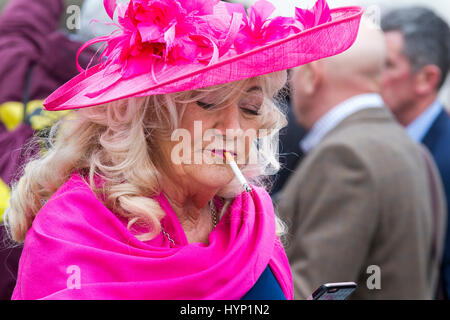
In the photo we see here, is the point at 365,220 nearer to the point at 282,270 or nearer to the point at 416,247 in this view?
the point at 416,247

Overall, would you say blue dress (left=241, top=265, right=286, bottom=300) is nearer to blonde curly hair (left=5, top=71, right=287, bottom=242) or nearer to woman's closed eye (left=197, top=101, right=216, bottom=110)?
blonde curly hair (left=5, top=71, right=287, bottom=242)

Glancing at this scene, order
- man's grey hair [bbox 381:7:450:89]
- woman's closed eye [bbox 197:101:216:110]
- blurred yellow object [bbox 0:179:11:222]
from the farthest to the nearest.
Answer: man's grey hair [bbox 381:7:450:89] < blurred yellow object [bbox 0:179:11:222] < woman's closed eye [bbox 197:101:216:110]

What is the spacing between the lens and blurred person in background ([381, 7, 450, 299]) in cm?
443

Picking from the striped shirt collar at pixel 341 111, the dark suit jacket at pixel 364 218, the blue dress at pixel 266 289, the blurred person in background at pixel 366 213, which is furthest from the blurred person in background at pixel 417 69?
the blue dress at pixel 266 289

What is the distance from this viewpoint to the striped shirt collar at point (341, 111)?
3385 millimetres

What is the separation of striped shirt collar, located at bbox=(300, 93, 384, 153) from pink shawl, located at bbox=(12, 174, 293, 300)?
6.00 feet

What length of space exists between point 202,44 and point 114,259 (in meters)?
0.53

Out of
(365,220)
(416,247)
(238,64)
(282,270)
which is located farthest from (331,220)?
(238,64)

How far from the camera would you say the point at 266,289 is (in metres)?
1.72

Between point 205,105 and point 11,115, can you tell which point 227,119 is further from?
point 11,115

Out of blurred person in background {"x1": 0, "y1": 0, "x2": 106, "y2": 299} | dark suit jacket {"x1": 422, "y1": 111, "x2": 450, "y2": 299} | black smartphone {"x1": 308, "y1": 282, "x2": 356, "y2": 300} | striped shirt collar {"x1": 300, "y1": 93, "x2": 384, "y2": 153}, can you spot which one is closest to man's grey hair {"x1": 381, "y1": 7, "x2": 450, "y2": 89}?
dark suit jacket {"x1": 422, "y1": 111, "x2": 450, "y2": 299}

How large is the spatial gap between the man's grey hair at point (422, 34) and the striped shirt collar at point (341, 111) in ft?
3.74

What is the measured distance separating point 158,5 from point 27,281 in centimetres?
69

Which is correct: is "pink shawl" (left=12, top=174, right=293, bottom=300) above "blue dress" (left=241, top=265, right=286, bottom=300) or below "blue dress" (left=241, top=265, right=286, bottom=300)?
above
